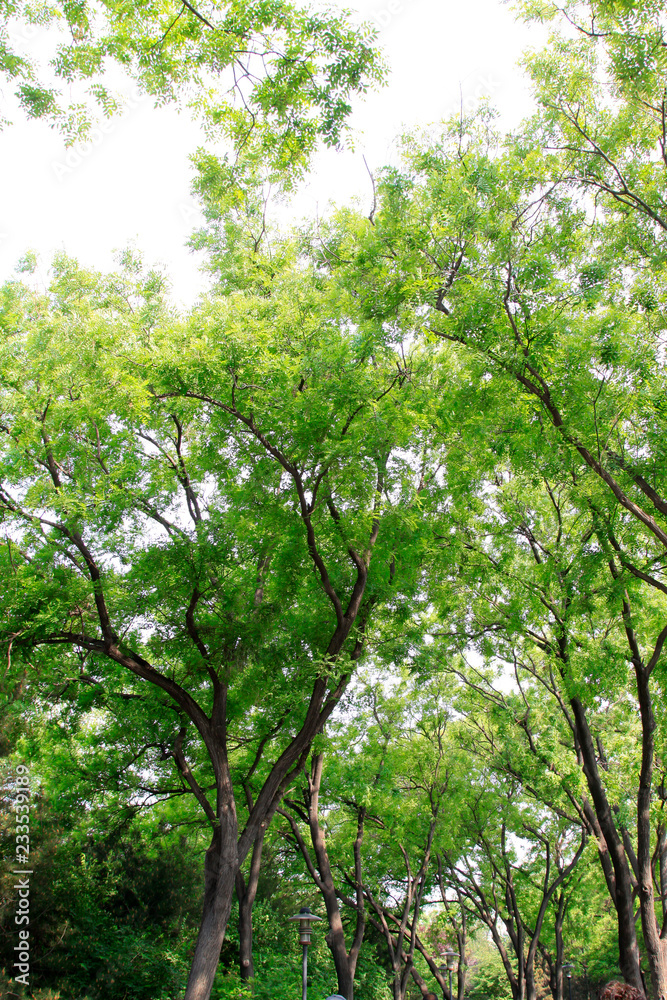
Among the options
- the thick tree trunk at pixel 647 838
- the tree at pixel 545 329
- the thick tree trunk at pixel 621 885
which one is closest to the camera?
the tree at pixel 545 329

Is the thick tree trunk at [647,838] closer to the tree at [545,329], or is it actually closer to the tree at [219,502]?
the tree at [545,329]

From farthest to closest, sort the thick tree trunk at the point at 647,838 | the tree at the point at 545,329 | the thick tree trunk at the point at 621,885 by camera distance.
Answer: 1. the thick tree trunk at the point at 647,838
2. the thick tree trunk at the point at 621,885
3. the tree at the point at 545,329

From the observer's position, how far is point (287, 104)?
6.04m

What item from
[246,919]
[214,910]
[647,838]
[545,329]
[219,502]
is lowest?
[246,919]

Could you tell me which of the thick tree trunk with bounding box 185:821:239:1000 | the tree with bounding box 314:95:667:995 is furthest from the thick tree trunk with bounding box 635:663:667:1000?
the thick tree trunk with bounding box 185:821:239:1000

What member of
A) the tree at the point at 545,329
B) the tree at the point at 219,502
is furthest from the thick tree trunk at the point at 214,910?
the tree at the point at 545,329

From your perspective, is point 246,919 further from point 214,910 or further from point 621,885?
point 621,885

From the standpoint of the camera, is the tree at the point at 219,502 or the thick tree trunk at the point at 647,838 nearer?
the tree at the point at 219,502

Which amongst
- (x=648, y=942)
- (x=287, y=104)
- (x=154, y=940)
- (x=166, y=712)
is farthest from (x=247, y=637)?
(x=154, y=940)

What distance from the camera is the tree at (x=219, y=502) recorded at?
7.59 metres

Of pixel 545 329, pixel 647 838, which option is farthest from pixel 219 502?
pixel 647 838

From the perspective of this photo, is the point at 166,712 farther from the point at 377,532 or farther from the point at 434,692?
the point at 434,692

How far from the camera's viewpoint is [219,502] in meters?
9.34

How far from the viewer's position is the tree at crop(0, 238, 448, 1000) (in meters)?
7.59
